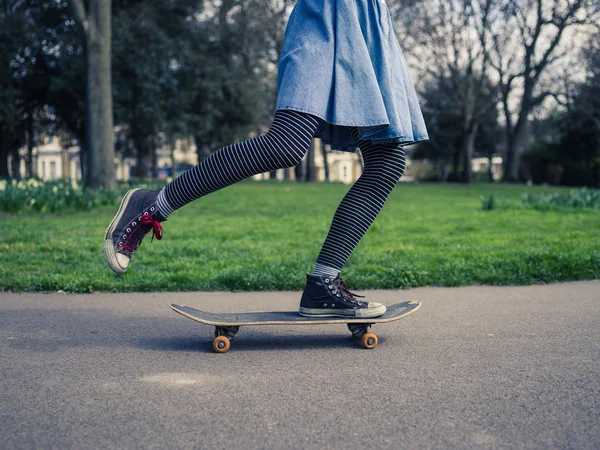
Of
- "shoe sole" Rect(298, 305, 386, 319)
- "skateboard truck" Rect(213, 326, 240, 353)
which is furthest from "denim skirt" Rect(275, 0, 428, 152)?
"skateboard truck" Rect(213, 326, 240, 353)

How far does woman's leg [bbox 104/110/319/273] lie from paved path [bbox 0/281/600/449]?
1.63ft

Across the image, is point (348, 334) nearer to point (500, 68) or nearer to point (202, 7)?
point (202, 7)

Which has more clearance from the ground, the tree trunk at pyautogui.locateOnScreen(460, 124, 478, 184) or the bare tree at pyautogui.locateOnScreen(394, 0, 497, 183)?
the bare tree at pyautogui.locateOnScreen(394, 0, 497, 183)

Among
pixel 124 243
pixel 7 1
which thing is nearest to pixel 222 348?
pixel 124 243

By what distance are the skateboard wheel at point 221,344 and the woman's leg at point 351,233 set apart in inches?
15.4

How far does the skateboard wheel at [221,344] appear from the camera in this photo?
9.27 ft

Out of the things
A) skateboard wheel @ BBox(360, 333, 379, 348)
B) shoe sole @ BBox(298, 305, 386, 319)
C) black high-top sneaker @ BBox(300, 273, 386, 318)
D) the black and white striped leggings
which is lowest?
skateboard wheel @ BBox(360, 333, 379, 348)

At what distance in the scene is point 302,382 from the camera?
7.79 feet

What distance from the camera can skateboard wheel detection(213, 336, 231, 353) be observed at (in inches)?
111

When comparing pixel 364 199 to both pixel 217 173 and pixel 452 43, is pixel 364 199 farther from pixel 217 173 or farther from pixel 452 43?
pixel 452 43

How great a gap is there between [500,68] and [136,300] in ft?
107

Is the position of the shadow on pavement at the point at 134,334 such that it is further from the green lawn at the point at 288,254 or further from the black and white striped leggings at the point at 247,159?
the green lawn at the point at 288,254

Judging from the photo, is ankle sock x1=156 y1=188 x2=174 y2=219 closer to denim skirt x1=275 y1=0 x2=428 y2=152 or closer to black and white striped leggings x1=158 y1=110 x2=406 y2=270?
black and white striped leggings x1=158 y1=110 x2=406 y2=270

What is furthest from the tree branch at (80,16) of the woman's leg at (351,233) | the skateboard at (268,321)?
the skateboard at (268,321)
